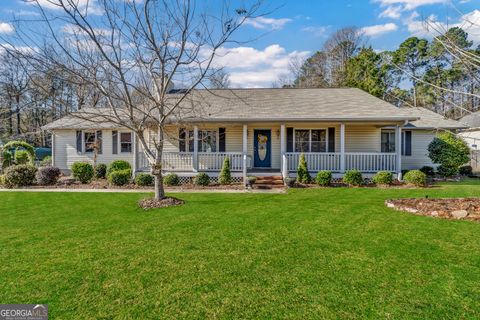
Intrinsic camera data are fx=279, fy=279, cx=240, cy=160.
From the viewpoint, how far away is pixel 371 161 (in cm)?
1291

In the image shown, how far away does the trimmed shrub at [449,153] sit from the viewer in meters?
13.8

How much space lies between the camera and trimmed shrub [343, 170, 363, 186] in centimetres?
1194

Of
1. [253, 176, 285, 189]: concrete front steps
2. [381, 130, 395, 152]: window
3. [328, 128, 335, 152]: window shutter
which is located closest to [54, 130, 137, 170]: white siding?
[253, 176, 285, 189]: concrete front steps

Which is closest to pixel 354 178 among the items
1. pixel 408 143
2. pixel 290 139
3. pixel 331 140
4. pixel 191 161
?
pixel 331 140

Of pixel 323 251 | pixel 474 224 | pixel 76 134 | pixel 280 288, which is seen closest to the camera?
pixel 280 288

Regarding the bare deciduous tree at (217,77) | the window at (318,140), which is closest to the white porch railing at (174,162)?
the bare deciduous tree at (217,77)

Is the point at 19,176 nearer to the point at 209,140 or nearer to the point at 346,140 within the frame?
the point at 209,140

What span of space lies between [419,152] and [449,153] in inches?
85.7

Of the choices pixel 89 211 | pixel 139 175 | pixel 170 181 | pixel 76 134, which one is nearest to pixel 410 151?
pixel 170 181

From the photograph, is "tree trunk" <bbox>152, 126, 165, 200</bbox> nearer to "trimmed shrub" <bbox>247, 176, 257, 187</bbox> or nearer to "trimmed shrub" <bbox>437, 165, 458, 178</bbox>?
"trimmed shrub" <bbox>247, 176, 257, 187</bbox>

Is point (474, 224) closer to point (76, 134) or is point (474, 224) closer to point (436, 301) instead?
point (436, 301)

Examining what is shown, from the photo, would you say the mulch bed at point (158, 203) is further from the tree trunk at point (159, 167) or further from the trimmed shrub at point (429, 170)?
the trimmed shrub at point (429, 170)

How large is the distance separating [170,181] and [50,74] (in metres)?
6.41

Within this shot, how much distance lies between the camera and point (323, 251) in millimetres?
4711
